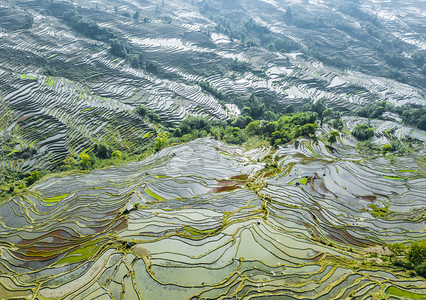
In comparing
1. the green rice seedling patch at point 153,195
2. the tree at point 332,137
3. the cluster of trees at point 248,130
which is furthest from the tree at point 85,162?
the tree at point 332,137

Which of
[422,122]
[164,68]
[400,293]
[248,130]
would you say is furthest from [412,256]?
[164,68]

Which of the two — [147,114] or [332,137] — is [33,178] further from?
[332,137]

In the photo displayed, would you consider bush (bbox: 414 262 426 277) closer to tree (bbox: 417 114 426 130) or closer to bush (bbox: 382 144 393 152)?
bush (bbox: 382 144 393 152)

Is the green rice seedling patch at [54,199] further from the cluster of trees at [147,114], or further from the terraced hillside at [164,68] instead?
the cluster of trees at [147,114]

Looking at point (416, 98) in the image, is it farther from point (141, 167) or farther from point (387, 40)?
point (141, 167)

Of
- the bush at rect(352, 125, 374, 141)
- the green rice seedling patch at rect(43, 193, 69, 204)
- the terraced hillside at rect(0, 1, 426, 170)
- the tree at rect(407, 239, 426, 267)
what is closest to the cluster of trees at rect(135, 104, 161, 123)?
the terraced hillside at rect(0, 1, 426, 170)

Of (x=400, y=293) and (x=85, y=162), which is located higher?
(x=400, y=293)
